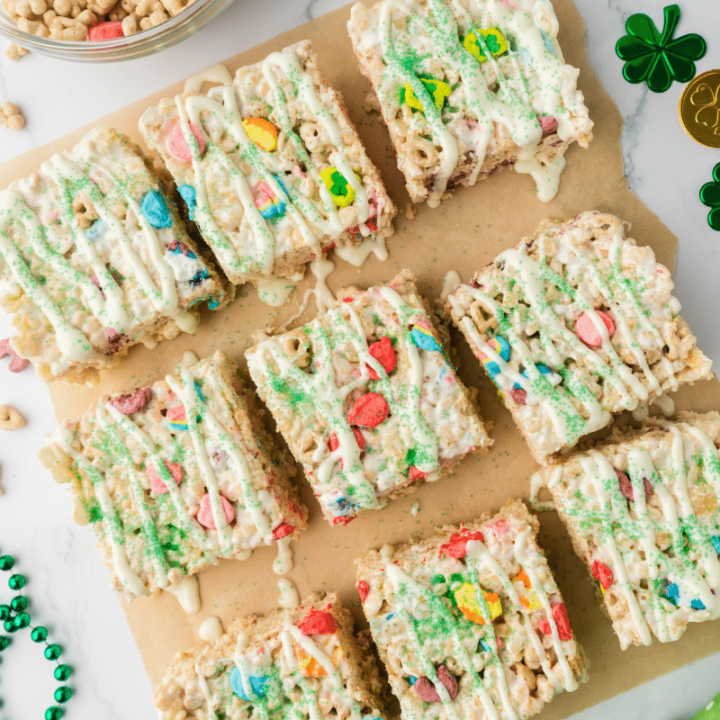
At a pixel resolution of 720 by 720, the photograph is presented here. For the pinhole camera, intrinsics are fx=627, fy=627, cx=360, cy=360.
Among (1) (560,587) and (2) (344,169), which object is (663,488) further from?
(2) (344,169)

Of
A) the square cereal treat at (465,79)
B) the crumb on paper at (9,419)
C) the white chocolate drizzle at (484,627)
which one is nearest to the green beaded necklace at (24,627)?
the crumb on paper at (9,419)

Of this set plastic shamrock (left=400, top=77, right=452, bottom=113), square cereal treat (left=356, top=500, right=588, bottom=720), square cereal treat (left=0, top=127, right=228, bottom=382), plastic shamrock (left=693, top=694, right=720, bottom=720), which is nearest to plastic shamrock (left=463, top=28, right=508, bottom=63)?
plastic shamrock (left=400, top=77, right=452, bottom=113)

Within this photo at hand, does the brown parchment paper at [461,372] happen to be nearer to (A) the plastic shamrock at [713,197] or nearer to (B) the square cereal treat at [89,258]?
(A) the plastic shamrock at [713,197]

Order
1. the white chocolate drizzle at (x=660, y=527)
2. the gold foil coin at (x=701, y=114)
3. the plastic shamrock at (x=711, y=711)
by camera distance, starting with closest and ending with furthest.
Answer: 1. the white chocolate drizzle at (x=660, y=527)
2. the plastic shamrock at (x=711, y=711)
3. the gold foil coin at (x=701, y=114)

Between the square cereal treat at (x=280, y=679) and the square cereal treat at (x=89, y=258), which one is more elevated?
the square cereal treat at (x=89, y=258)

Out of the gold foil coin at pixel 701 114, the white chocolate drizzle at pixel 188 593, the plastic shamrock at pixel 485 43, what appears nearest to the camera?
the plastic shamrock at pixel 485 43

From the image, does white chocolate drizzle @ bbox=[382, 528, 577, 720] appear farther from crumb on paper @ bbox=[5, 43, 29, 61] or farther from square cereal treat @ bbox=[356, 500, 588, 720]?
crumb on paper @ bbox=[5, 43, 29, 61]
